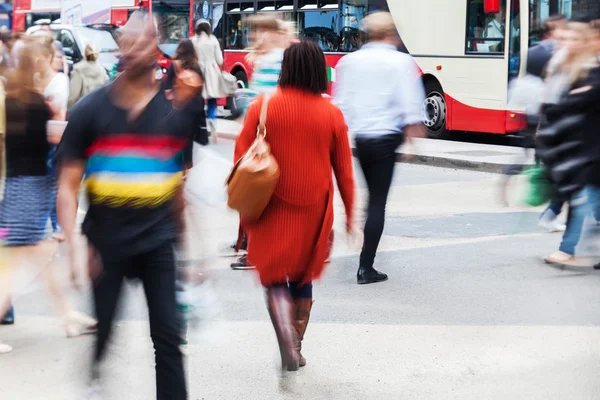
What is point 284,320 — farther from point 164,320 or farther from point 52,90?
point 52,90

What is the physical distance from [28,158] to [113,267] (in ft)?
6.35

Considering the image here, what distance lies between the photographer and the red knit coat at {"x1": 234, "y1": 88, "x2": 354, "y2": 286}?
4746 millimetres

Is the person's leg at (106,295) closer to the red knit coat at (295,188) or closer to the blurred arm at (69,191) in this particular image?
the blurred arm at (69,191)

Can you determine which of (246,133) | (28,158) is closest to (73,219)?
(246,133)

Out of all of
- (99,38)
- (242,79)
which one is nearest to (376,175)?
(99,38)

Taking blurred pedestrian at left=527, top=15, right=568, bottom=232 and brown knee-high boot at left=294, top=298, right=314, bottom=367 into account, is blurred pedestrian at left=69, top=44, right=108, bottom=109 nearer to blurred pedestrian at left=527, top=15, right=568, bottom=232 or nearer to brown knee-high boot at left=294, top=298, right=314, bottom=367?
blurred pedestrian at left=527, top=15, right=568, bottom=232

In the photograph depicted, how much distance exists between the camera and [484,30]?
1598cm

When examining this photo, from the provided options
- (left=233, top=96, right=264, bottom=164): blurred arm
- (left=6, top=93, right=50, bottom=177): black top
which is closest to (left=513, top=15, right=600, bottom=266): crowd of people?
(left=233, top=96, right=264, bottom=164): blurred arm

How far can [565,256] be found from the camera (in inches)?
306

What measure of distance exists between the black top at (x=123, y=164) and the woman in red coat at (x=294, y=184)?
3.15 feet

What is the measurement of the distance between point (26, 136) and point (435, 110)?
40.5 ft

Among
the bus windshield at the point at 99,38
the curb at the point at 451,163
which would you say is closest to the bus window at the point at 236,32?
the bus windshield at the point at 99,38

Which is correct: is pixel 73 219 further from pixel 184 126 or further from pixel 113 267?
pixel 184 126

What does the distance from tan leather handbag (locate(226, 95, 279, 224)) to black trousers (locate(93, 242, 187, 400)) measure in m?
0.73
